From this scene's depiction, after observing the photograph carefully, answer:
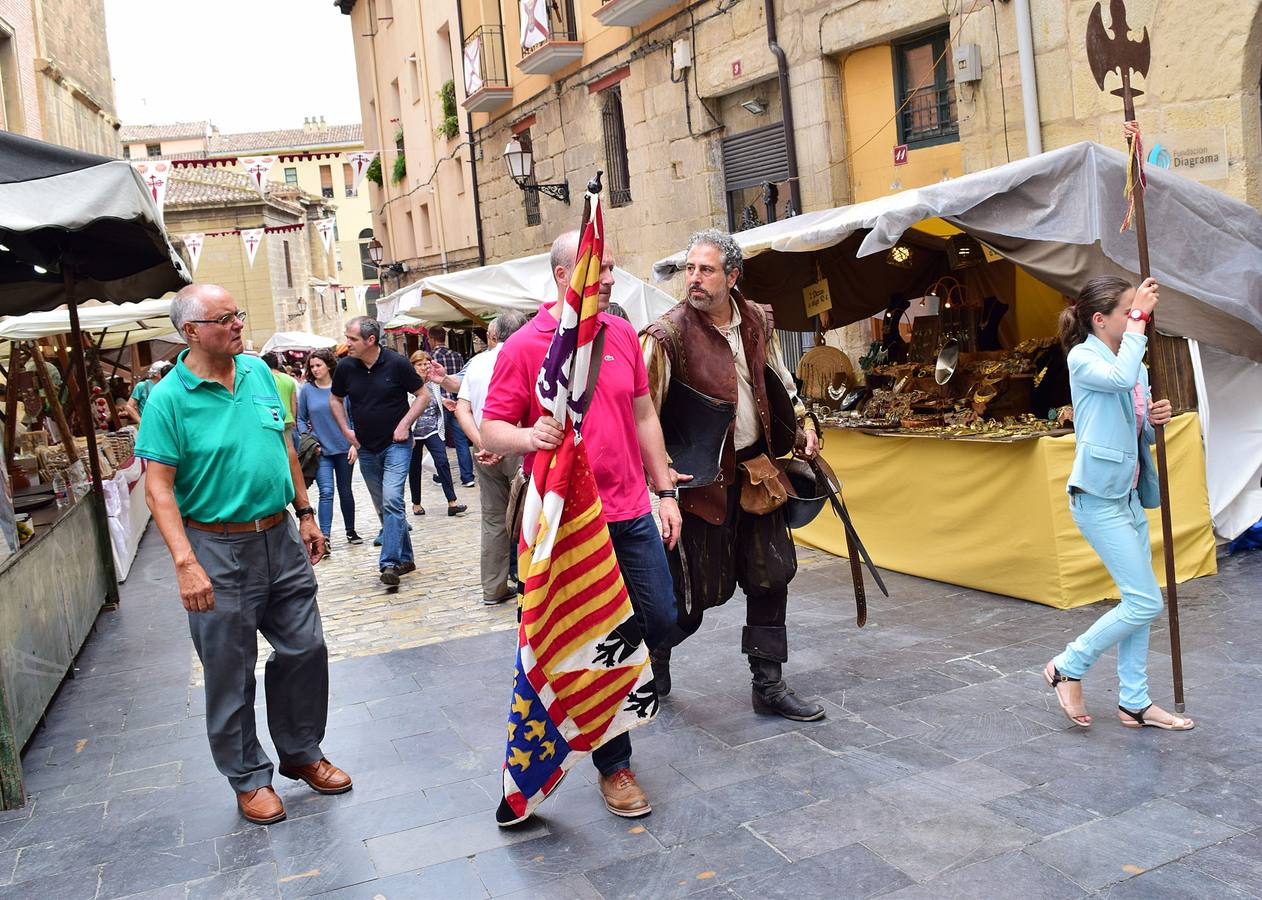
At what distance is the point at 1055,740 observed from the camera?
430 cm

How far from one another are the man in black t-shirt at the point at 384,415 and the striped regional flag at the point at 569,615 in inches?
188

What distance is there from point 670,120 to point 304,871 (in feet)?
41.4

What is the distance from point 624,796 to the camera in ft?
13.0

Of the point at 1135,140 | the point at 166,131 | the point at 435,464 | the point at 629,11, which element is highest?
the point at 166,131

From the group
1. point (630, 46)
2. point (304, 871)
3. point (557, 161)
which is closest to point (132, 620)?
point (304, 871)

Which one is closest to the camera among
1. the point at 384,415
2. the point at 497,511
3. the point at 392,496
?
the point at 497,511

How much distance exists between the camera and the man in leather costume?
461cm

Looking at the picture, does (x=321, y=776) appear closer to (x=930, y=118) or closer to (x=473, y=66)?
(x=930, y=118)

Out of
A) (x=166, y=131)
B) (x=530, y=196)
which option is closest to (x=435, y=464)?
(x=530, y=196)

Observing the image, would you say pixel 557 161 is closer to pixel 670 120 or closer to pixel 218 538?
pixel 670 120

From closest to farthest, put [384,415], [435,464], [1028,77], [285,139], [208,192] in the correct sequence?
[384,415]
[1028,77]
[435,464]
[208,192]
[285,139]

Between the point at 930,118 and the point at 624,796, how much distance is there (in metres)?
8.70

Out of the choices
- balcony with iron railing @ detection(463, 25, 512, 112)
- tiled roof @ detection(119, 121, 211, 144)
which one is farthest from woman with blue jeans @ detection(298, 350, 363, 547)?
tiled roof @ detection(119, 121, 211, 144)

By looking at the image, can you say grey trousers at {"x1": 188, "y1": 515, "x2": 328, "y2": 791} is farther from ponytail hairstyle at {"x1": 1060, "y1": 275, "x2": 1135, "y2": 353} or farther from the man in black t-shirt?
the man in black t-shirt
